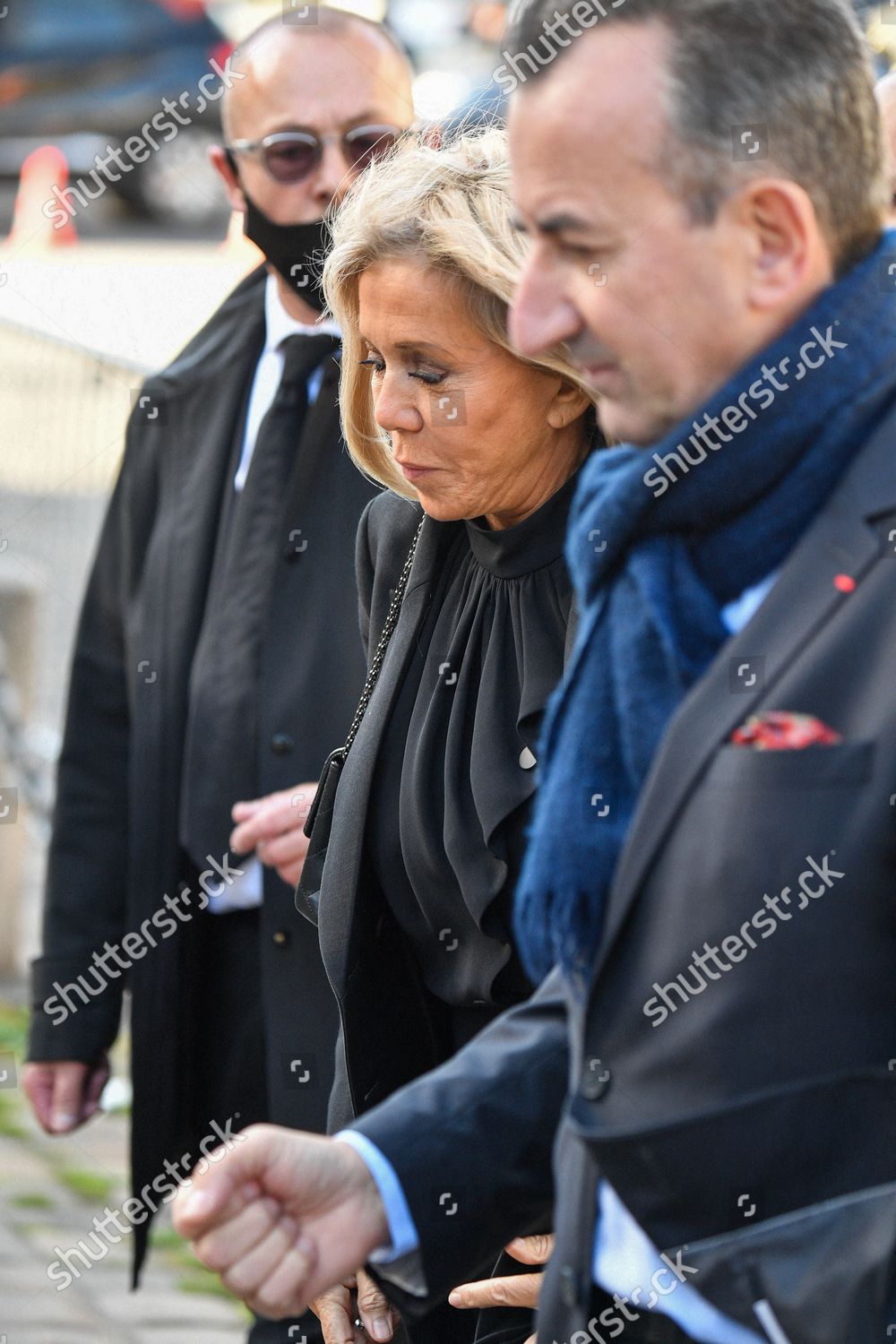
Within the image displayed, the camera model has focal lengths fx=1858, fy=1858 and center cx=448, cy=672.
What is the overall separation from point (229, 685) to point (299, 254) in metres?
0.85

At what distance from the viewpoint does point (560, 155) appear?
1.63 metres

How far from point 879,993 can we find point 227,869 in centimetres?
204

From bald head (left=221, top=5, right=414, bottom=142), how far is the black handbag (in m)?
1.22

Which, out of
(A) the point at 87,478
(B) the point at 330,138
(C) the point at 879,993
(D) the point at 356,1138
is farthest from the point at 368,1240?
(A) the point at 87,478

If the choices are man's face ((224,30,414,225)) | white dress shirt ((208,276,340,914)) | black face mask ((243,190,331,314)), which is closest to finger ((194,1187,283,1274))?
white dress shirt ((208,276,340,914))

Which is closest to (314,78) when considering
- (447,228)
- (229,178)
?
(229,178)

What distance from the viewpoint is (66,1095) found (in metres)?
3.88

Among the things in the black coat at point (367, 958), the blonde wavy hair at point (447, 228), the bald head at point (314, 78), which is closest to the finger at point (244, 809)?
the black coat at point (367, 958)

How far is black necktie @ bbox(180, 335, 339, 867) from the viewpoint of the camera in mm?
3422

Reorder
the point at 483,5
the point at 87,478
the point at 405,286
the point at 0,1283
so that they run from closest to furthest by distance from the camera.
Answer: the point at 405,286, the point at 0,1283, the point at 87,478, the point at 483,5

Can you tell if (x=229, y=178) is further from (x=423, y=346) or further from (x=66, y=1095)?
(x=66, y=1095)

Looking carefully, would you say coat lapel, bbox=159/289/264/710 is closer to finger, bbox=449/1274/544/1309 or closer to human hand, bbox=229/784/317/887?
human hand, bbox=229/784/317/887

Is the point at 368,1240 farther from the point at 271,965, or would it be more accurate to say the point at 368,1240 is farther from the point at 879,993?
the point at 271,965

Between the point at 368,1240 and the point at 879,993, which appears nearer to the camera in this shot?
the point at 879,993
